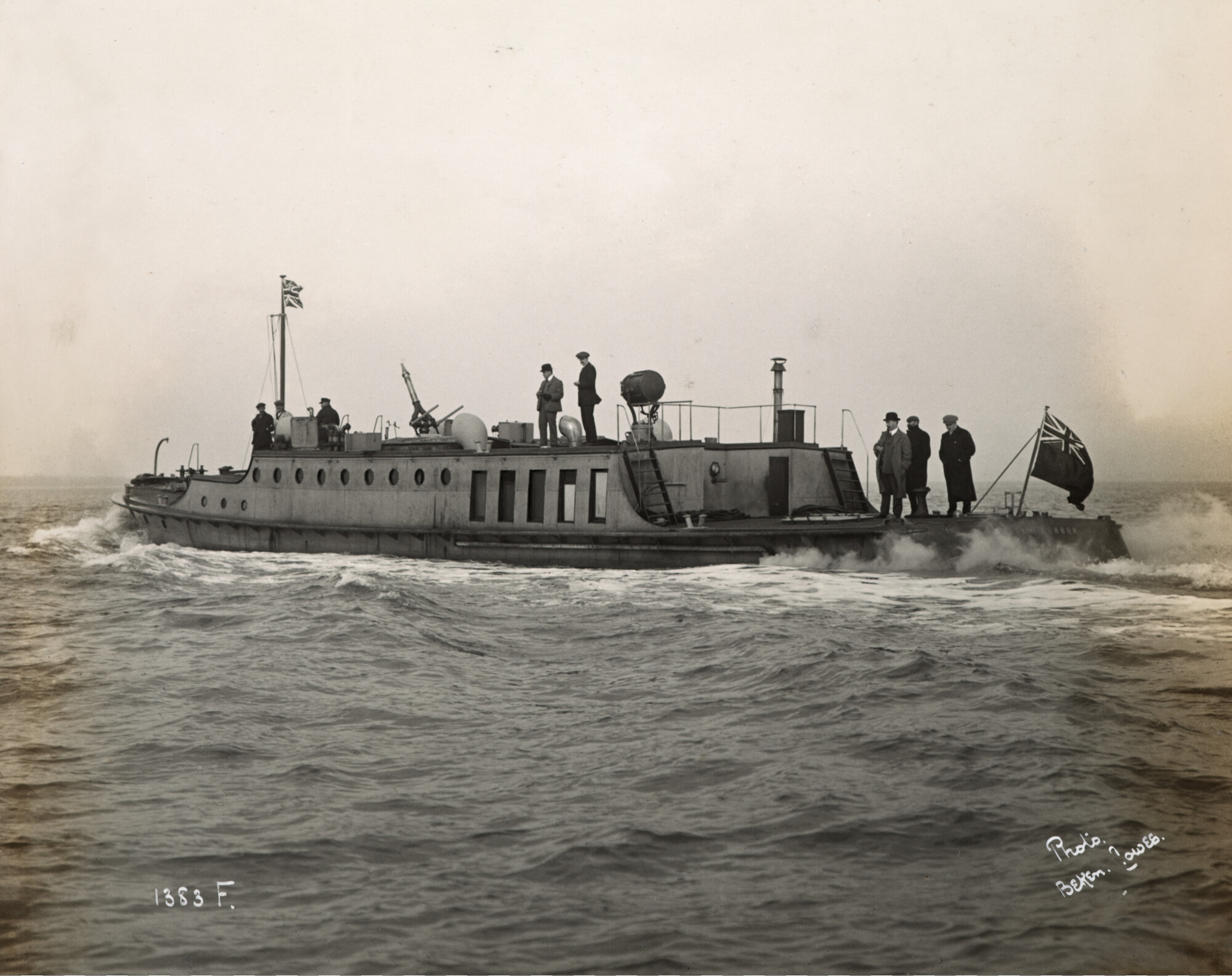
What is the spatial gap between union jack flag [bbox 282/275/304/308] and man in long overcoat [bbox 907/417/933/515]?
17.2 meters

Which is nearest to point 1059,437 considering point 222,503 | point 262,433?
point 262,433

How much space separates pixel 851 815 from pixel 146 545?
25432mm

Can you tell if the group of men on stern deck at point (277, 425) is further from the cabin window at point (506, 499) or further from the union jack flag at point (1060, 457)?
the union jack flag at point (1060, 457)

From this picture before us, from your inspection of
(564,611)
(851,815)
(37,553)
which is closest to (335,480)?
(37,553)

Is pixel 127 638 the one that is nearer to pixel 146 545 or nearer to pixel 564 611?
pixel 564 611

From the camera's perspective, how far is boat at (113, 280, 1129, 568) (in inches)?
766

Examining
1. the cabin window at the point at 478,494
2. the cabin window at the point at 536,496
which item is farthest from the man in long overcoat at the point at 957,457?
the cabin window at the point at 478,494

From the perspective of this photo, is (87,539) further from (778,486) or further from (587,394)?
(778,486)

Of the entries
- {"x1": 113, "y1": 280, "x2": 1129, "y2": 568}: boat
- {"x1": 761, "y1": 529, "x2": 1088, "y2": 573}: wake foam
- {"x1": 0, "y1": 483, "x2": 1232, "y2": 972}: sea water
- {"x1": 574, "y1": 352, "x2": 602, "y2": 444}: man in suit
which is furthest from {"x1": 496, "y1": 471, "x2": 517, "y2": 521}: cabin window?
{"x1": 0, "y1": 483, "x2": 1232, "y2": 972}: sea water

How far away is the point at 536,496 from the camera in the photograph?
23.7 m

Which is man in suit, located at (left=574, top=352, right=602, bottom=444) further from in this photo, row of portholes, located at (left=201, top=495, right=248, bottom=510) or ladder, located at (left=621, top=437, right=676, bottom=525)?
row of portholes, located at (left=201, top=495, right=248, bottom=510)

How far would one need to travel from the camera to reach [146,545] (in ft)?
93.0

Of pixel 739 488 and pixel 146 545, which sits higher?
pixel 739 488

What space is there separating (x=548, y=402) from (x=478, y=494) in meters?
2.62
